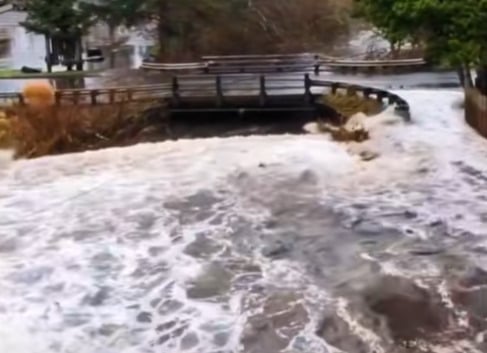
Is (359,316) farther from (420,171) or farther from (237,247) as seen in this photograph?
(420,171)

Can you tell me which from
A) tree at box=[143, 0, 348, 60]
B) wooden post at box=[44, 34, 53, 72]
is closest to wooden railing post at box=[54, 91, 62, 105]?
tree at box=[143, 0, 348, 60]

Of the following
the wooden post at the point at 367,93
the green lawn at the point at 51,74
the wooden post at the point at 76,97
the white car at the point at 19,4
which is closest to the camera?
the wooden post at the point at 367,93

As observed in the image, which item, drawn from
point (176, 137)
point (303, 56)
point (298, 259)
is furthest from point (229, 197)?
point (303, 56)

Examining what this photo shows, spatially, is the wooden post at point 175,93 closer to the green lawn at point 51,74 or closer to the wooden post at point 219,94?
the wooden post at point 219,94

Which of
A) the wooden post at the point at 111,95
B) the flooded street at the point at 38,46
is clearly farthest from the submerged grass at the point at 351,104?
the flooded street at the point at 38,46

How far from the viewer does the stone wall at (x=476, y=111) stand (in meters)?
15.9

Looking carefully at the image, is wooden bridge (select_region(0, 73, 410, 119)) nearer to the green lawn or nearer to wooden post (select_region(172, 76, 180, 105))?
wooden post (select_region(172, 76, 180, 105))

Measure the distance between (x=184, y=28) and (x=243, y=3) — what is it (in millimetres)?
2464

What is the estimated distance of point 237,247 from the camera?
10.1 metres

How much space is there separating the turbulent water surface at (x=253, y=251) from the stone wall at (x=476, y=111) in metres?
0.74

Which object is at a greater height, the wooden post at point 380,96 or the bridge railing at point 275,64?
the bridge railing at point 275,64

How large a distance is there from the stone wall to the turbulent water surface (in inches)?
29.2

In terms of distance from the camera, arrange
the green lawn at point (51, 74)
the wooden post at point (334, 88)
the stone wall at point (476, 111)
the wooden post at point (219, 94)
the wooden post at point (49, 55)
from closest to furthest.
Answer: the stone wall at point (476, 111) < the wooden post at point (334, 88) < the wooden post at point (219, 94) < the green lawn at point (51, 74) < the wooden post at point (49, 55)

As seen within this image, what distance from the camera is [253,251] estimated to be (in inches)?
391
